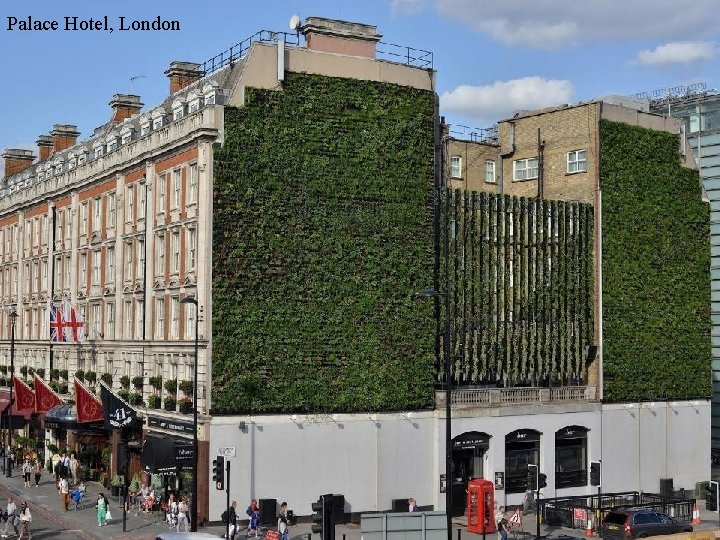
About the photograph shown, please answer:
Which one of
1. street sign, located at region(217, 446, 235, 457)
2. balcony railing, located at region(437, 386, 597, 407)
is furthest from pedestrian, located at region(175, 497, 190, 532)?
balcony railing, located at region(437, 386, 597, 407)

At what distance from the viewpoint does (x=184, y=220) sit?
55.0 meters

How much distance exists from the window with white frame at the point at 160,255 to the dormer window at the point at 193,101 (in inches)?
273

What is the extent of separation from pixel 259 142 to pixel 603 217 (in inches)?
871

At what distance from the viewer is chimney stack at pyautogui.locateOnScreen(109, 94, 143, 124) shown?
80.9 meters

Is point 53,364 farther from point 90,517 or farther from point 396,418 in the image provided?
point 396,418

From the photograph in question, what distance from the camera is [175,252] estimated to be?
5616 centimetres

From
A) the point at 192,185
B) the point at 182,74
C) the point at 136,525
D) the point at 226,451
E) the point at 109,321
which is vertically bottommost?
the point at 136,525

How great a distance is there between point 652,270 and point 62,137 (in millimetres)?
54243

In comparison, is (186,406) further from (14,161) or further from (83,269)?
(14,161)

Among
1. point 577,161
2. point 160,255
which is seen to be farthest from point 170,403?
point 577,161

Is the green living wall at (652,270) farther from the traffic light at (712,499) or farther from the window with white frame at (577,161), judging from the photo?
the traffic light at (712,499)

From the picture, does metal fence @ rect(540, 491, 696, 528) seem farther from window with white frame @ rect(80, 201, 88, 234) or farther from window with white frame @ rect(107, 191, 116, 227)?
window with white frame @ rect(80, 201, 88, 234)

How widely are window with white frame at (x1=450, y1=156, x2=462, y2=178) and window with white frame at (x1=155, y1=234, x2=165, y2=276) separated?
20.6 meters

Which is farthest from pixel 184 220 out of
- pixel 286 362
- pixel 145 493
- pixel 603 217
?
pixel 603 217
